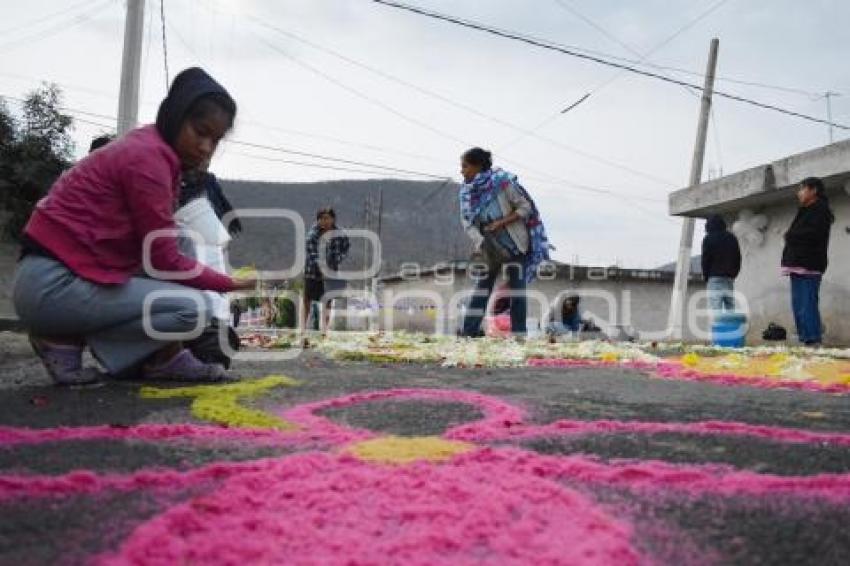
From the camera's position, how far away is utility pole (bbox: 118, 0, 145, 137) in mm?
10594

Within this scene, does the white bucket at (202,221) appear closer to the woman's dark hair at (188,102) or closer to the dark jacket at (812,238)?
the woman's dark hair at (188,102)

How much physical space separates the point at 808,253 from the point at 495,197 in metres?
3.30

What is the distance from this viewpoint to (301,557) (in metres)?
1.09

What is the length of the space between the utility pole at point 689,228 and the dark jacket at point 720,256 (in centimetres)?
927

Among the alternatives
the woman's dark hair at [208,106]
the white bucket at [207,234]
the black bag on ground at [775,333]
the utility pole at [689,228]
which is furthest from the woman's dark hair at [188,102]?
the utility pole at [689,228]

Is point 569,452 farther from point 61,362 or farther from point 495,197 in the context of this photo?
point 495,197

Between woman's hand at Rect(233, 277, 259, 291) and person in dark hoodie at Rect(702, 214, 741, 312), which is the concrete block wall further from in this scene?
woman's hand at Rect(233, 277, 259, 291)

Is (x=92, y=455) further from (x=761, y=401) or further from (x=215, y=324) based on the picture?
(x=761, y=401)

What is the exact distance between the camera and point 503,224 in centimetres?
713

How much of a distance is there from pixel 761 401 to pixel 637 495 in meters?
1.87

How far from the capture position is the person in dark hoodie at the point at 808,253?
7.47m

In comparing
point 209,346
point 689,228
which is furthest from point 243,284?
point 689,228

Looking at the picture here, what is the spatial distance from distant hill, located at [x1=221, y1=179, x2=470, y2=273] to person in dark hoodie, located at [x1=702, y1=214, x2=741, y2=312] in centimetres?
3948

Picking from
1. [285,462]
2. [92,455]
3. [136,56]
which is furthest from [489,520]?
[136,56]
